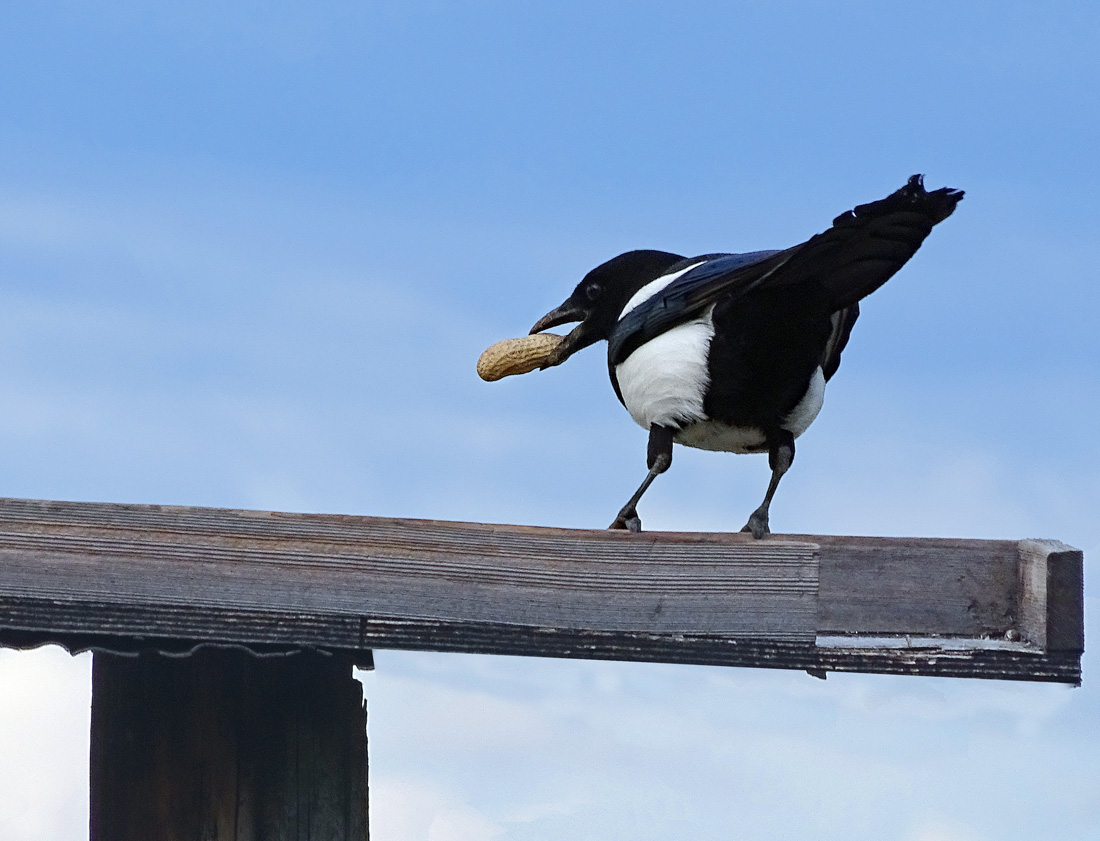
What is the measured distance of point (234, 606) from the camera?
185 centimetres

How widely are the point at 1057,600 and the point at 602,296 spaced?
1.93 meters

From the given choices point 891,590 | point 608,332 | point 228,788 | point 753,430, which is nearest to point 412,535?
point 228,788

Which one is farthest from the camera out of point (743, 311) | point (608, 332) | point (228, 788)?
point (608, 332)

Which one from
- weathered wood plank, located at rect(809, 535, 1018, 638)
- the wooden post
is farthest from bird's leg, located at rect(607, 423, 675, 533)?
the wooden post

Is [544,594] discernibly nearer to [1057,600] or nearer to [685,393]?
[1057,600]

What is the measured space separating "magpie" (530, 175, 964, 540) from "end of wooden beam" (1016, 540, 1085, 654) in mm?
810

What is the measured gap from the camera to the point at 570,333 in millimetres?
3703

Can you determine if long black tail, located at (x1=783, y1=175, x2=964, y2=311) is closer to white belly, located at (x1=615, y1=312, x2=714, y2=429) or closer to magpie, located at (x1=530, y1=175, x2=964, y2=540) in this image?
magpie, located at (x1=530, y1=175, x2=964, y2=540)

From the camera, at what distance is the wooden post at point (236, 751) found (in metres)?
2.00

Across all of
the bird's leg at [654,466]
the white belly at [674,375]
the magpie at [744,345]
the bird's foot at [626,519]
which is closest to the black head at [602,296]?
the magpie at [744,345]

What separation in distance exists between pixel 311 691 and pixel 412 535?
0.31m

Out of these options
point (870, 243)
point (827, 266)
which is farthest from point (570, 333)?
point (870, 243)

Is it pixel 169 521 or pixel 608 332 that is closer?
pixel 169 521

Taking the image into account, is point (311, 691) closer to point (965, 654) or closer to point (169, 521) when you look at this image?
point (169, 521)
